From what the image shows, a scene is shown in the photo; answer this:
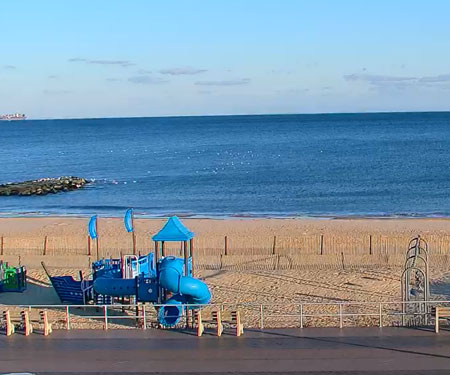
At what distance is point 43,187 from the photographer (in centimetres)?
7112

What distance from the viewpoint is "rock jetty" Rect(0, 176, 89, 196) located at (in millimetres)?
69625

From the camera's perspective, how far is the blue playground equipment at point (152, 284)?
896 inches

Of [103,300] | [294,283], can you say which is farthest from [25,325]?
[294,283]

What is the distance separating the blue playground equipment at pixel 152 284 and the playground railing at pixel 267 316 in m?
0.36

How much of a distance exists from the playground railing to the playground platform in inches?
29.0

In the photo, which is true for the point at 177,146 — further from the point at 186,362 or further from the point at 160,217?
the point at 186,362

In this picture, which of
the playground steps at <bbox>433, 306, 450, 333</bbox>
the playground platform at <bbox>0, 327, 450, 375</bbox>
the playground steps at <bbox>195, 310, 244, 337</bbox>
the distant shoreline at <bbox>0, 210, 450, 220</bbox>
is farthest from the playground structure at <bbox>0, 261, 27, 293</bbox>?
the distant shoreline at <bbox>0, 210, 450, 220</bbox>

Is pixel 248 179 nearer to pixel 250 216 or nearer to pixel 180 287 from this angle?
pixel 250 216

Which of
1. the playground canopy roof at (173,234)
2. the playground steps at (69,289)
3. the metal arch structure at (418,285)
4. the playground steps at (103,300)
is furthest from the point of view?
the playground steps at (69,289)

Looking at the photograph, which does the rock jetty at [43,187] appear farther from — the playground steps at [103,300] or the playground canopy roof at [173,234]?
the playground canopy roof at [173,234]

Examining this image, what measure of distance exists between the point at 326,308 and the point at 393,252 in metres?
10.1

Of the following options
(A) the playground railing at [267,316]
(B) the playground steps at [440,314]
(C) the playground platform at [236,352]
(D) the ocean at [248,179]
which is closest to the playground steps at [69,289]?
(A) the playground railing at [267,316]

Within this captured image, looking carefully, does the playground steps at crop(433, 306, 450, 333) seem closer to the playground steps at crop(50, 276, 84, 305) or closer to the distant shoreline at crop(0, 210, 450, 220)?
the playground steps at crop(50, 276, 84, 305)

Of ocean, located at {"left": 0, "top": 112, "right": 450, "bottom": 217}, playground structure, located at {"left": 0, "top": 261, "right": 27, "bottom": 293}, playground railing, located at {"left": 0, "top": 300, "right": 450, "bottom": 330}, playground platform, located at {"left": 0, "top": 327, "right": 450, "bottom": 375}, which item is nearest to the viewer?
playground platform, located at {"left": 0, "top": 327, "right": 450, "bottom": 375}
